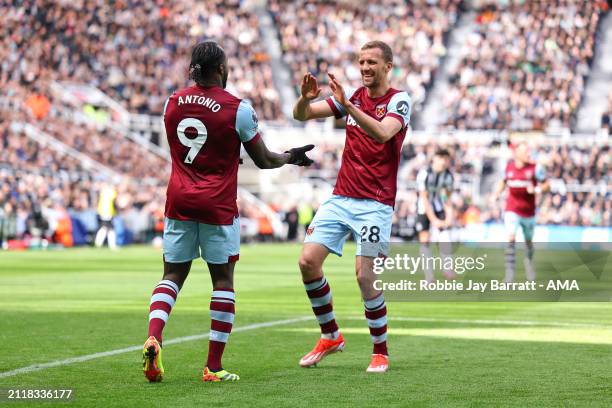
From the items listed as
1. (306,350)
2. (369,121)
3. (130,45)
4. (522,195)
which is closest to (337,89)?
(369,121)

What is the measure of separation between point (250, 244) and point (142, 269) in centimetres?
1775

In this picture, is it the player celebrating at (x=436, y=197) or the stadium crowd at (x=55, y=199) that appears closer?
the player celebrating at (x=436, y=197)

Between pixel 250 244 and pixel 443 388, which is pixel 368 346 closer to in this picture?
pixel 443 388

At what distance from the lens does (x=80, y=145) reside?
39688 millimetres

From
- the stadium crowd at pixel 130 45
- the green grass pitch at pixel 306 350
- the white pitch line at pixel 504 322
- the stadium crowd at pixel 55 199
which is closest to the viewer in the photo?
the green grass pitch at pixel 306 350

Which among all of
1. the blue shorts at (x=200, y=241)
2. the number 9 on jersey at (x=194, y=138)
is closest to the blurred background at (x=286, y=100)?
the blue shorts at (x=200, y=241)

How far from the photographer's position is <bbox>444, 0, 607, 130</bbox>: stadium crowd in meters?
48.8

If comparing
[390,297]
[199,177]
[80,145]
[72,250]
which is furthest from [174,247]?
[80,145]

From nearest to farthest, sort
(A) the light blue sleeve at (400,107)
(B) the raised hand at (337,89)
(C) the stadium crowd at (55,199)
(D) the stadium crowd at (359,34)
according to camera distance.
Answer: (B) the raised hand at (337,89), (A) the light blue sleeve at (400,107), (C) the stadium crowd at (55,199), (D) the stadium crowd at (359,34)

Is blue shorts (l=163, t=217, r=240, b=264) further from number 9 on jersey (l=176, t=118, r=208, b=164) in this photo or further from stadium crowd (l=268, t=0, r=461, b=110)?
stadium crowd (l=268, t=0, r=461, b=110)

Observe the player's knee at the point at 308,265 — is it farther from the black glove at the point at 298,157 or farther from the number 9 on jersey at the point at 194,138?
the number 9 on jersey at the point at 194,138

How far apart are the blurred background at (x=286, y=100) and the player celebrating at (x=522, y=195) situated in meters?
14.0

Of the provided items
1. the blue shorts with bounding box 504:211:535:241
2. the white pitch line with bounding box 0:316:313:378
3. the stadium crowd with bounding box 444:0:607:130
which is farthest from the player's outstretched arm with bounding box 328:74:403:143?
the stadium crowd with bounding box 444:0:607:130

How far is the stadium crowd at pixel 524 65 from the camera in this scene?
4884 centimetres
